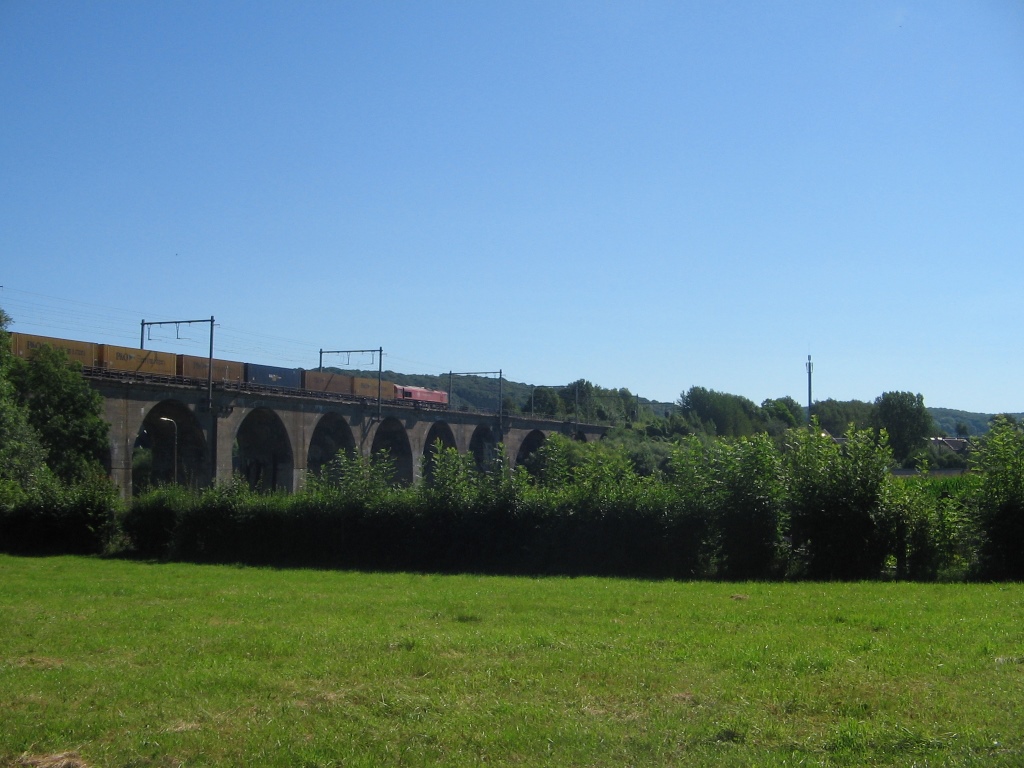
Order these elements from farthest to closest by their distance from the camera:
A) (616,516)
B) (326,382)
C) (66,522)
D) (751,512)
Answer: (326,382) → (66,522) → (616,516) → (751,512)

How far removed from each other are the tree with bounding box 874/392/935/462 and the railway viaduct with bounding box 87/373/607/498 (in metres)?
33.0

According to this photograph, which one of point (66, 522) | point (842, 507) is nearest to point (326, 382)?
point (66, 522)

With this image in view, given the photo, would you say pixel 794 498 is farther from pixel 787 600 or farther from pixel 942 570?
pixel 787 600

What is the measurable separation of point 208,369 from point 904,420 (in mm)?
57096

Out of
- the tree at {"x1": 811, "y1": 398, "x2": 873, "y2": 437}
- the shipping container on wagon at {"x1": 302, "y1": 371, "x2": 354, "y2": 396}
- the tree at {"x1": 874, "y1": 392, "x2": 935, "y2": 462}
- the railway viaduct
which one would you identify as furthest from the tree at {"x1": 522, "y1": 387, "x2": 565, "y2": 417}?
the shipping container on wagon at {"x1": 302, "y1": 371, "x2": 354, "y2": 396}

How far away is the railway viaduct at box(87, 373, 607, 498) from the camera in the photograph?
161 ft

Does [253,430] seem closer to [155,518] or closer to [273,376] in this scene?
[273,376]

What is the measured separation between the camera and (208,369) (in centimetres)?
5297

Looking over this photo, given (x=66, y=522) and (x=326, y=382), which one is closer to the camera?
(x=66, y=522)

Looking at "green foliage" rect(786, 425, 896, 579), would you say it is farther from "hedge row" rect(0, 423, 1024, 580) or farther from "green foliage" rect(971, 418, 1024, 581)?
"green foliage" rect(971, 418, 1024, 581)

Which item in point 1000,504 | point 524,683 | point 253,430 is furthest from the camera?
point 253,430

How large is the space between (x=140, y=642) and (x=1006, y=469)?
1786 centimetres

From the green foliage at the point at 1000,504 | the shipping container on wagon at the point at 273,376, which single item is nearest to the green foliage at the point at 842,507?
the green foliage at the point at 1000,504

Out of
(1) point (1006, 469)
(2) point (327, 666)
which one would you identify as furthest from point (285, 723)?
(1) point (1006, 469)
